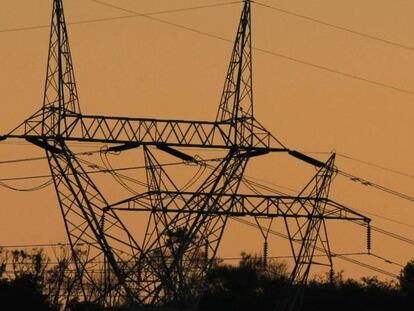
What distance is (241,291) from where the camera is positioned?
606 feet

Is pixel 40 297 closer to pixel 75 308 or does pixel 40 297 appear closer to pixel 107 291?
pixel 75 308

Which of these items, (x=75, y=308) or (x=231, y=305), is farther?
(x=231, y=305)

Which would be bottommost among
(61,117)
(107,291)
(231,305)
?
(107,291)

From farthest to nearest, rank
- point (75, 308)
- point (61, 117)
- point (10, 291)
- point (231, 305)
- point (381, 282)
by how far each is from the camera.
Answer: point (381, 282), point (231, 305), point (75, 308), point (10, 291), point (61, 117)

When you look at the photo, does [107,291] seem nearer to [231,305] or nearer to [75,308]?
[75,308]

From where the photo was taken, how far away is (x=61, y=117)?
9794 cm

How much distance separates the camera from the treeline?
460ft

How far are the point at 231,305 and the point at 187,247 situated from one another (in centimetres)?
6778

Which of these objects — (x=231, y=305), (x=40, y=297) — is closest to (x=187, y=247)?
(x=40, y=297)

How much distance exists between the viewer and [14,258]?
17088cm

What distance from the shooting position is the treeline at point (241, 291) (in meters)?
140

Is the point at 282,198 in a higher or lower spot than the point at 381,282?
lower

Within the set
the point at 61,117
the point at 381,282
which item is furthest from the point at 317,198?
the point at 381,282

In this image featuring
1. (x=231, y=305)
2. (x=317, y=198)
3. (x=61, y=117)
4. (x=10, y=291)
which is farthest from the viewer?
(x=231, y=305)
